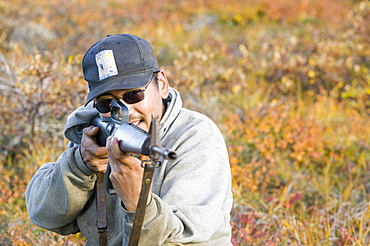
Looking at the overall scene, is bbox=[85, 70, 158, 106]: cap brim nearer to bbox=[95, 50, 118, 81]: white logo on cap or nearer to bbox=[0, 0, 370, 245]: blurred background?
bbox=[95, 50, 118, 81]: white logo on cap

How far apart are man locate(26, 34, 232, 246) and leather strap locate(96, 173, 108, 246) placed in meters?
0.04

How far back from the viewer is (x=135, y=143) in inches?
62.4

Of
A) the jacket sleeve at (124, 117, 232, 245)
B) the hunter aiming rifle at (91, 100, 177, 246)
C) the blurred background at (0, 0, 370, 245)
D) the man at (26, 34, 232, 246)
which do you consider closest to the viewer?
the hunter aiming rifle at (91, 100, 177, 246)

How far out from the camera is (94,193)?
2.39 m

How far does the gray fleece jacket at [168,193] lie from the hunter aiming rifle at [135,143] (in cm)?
5

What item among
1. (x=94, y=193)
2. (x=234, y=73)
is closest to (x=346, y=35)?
(x=234, y=73)

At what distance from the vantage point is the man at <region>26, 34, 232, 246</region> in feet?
6.25

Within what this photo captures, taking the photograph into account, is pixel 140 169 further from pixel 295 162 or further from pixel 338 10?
pixel 338 10

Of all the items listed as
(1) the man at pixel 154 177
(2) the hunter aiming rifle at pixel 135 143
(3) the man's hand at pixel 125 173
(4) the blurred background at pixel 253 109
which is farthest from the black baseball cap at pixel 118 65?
(4) the blurred background at pixel 253 109

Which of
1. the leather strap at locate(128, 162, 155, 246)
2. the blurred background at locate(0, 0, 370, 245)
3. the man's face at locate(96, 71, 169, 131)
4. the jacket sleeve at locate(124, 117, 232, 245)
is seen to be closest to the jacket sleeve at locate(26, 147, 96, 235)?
the man's face at locate(96, 71, 169, 131)

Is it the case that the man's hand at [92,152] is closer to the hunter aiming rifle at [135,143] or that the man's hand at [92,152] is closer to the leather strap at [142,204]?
the hunter aiming rifle at [135,143]

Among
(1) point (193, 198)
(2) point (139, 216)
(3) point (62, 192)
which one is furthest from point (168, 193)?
(3) point (62, 192)

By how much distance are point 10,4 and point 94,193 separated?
7.84m

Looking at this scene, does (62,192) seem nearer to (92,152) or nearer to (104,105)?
(92,152)
